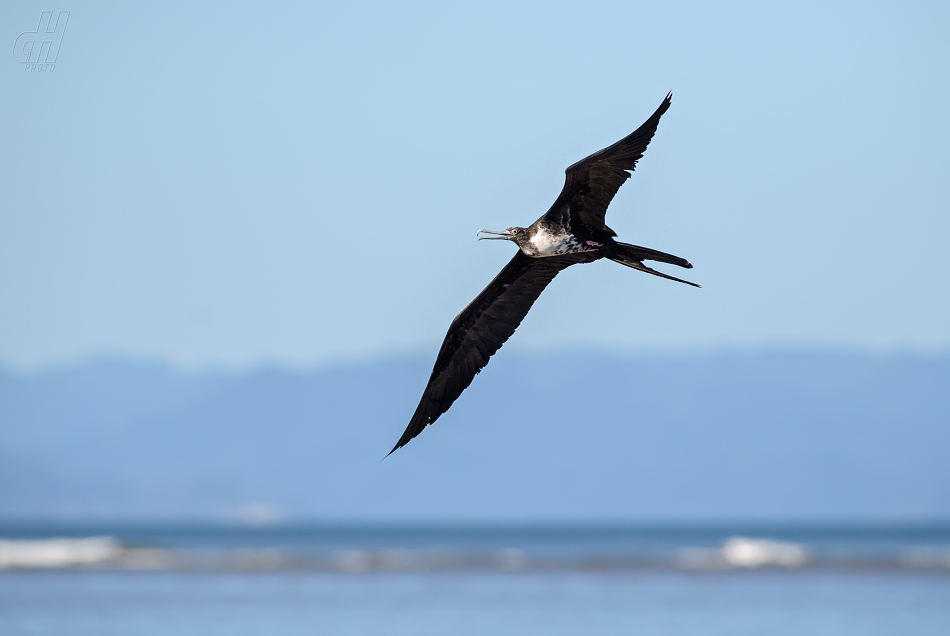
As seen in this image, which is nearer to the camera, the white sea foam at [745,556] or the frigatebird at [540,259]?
the frigatebird at [540,259]

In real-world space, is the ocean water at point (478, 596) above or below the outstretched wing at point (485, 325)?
below

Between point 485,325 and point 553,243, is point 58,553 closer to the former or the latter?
point 485,325

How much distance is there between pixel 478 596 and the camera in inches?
913

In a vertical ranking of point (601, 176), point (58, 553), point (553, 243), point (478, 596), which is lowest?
point (478, 596)

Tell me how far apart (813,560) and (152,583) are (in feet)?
55.6

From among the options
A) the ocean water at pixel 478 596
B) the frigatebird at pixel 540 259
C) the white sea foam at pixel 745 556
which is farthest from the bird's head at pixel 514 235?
the white sea foam at pixel 745 556

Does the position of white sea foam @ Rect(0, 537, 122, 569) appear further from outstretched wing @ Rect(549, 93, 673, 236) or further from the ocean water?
outstretched wing @ Rect(549, 93, 673, 236)

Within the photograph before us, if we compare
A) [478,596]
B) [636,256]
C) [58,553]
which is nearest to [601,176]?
[636,256]

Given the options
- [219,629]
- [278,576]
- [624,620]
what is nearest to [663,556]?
[278,576]

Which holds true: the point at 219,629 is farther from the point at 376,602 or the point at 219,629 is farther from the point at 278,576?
the point at 278,576

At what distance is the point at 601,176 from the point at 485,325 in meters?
2.26

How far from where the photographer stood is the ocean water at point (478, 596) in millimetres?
19297

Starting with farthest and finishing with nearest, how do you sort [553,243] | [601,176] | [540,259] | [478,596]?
[478,596] → [540,259] → [553,243] → [601,176]

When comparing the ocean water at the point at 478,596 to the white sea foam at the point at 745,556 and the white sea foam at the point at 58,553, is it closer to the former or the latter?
the white sea foam at the point at 745,556
